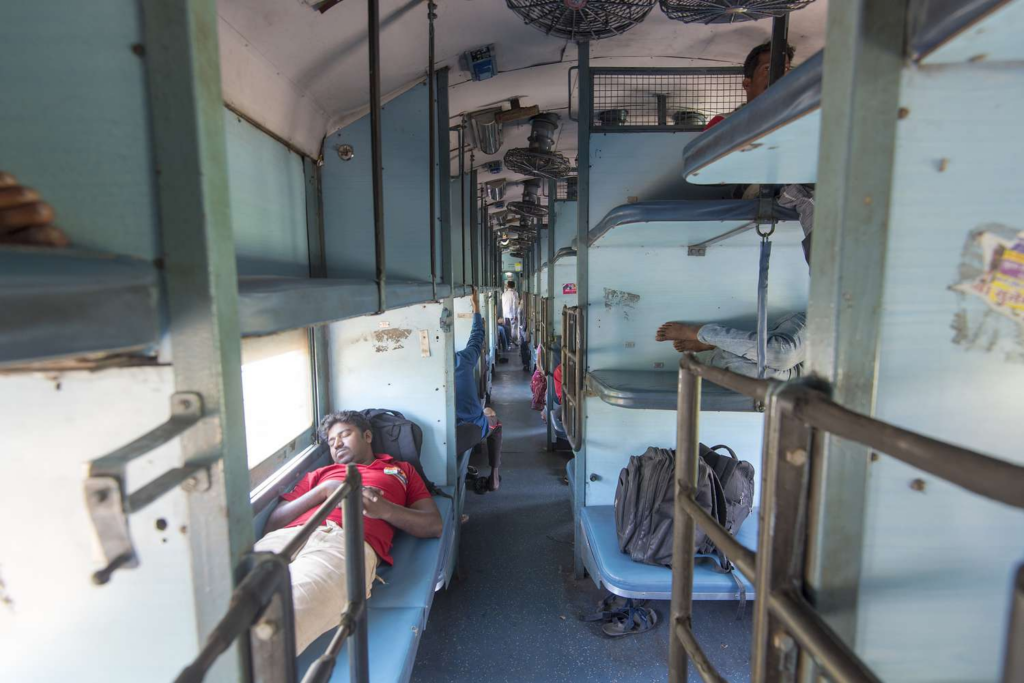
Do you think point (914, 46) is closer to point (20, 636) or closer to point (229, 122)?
point (20, 636)

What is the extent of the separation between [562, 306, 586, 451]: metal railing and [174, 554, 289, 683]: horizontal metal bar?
2.60 m

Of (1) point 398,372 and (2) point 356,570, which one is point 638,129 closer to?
(1) point 398,372

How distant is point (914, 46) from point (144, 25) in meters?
1.11

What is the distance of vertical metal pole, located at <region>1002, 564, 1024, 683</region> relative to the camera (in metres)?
0.39

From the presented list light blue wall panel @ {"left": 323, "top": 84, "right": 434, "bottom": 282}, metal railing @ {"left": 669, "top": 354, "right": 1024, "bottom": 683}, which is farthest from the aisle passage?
light blue wall panel @ {"left": 323, "top": 84, "right": 434, "bottom": 282}

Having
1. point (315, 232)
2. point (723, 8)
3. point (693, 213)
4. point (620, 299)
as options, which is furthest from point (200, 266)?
point (620, 299)

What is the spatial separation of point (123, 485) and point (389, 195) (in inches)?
115

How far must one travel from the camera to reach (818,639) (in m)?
0.65

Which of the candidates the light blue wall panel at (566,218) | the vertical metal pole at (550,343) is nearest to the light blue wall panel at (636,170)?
the vertical metal pole at (550,343)

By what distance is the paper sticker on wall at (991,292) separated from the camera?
71 centimetres

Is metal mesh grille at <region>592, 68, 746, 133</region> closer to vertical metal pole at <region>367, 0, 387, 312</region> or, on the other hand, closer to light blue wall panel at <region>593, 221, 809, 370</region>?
light blue wall panel at <region>593, 221, 809, 370</region>

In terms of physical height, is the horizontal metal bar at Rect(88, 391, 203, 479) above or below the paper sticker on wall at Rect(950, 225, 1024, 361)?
below

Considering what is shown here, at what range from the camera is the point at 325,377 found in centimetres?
358

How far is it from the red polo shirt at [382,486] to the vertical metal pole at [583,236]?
3.81 feet
